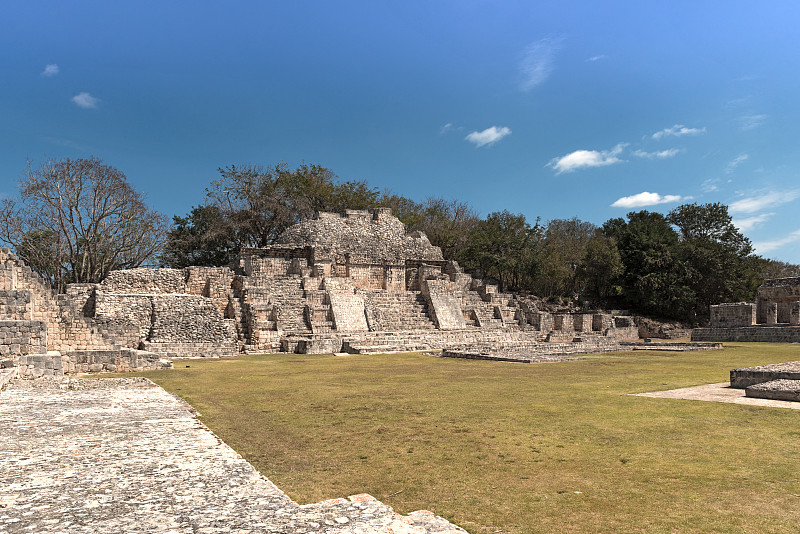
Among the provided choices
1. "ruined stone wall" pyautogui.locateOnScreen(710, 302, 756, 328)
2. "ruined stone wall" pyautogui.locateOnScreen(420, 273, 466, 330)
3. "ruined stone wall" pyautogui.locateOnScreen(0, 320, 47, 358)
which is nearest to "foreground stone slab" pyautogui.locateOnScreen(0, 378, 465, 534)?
"ruined stone wall" pyautogui.locateOnScreen(0, 320, 47, 358)

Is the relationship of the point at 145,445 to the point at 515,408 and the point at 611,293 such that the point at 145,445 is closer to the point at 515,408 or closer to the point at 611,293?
the point at 515,408

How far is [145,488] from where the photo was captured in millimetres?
3336

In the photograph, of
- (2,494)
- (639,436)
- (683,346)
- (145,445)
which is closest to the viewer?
(2,494)

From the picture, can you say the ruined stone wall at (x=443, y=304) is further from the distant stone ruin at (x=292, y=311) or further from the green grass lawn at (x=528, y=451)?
the green grass lawn at (x=528, y=451)

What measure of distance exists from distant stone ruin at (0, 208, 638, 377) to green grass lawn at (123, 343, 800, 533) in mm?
6081

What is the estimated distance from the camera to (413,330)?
2258 cm

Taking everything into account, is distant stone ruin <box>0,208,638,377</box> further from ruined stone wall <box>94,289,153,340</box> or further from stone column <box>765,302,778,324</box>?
stone column <box>765,302,778,324</box>

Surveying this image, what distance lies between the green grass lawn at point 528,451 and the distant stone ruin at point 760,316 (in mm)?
19261

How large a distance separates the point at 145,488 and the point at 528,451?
2.85 meters

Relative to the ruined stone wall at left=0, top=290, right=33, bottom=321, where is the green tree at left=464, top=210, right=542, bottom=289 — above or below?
above

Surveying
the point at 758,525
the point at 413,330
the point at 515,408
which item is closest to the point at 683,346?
the point at 413,330

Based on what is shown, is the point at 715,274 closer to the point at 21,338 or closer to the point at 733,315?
the point at 733,315

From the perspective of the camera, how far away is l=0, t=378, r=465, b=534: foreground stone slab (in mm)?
2754

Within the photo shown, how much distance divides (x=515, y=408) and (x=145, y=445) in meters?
4.14
